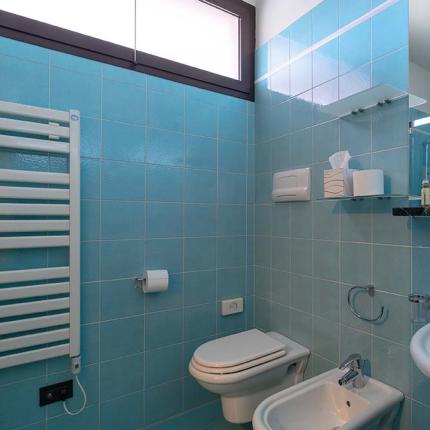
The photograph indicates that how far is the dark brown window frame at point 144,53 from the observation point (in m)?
1.31

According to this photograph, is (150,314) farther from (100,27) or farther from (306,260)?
(100,27)

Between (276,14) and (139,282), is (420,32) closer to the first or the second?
(276,14)

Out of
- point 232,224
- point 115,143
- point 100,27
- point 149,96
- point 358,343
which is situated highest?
point 100,27

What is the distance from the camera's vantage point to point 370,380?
1.27 metres

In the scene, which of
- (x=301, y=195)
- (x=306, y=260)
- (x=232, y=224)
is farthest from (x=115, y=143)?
(x=306, y=260)

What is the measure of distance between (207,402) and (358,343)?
97 centimetres

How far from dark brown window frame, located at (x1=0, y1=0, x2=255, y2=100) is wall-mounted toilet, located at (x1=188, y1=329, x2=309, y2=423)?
4.79 ft

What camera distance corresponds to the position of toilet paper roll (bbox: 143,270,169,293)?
1.49 meters

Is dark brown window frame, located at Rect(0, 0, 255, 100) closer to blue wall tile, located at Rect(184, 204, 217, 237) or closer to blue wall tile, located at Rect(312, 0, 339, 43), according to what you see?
blue wall tile, located at Rect(312, 0, 339, 43)

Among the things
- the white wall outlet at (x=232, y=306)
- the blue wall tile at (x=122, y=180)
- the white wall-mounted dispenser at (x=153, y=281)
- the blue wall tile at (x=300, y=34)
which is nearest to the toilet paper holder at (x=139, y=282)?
the white wall-mounted dispenser at (x=153, y=281)

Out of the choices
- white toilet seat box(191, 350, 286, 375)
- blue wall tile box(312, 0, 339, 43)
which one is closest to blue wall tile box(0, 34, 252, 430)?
Answer: white toilet seat box(191, 350, 286, 375)

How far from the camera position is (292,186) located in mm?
1626

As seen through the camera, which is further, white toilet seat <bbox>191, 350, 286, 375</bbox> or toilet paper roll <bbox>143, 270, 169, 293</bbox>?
toilet paper roll <bbox>143, 270, 169, 293</bbox>

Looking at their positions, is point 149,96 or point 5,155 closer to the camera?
point 5,155
